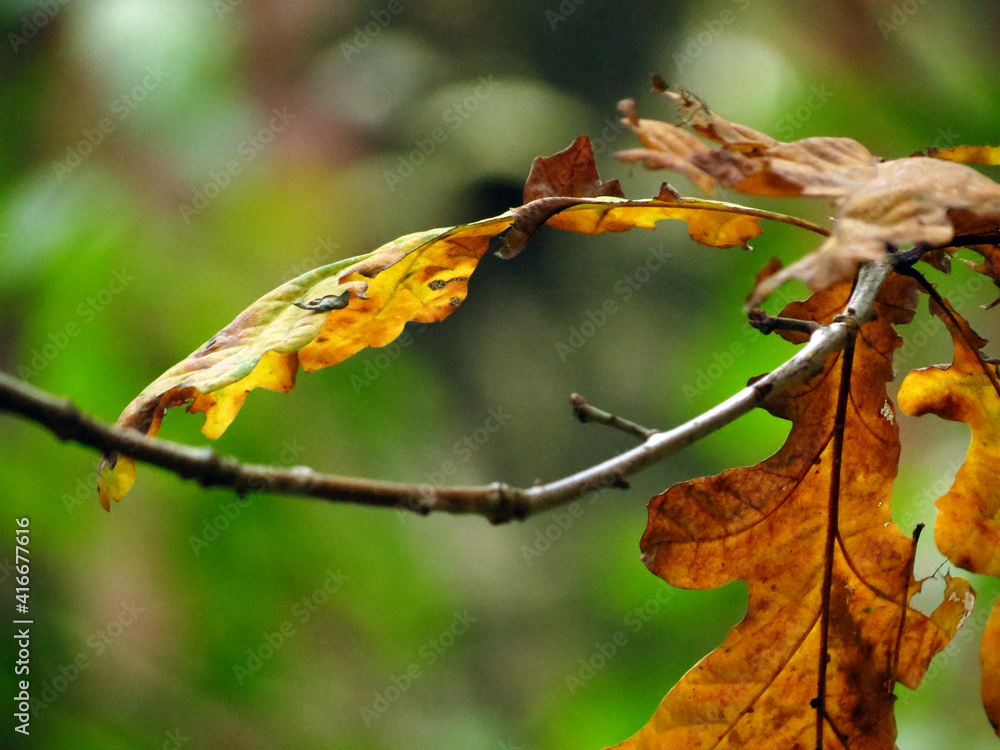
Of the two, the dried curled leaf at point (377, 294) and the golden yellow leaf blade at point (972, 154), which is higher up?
the golden yellow leaf blade at point (972, 154)

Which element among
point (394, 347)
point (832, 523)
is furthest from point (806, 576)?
point (394, 347)

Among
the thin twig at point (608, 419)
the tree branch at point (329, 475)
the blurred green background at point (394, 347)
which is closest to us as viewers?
the tree branch at point (329, 475)

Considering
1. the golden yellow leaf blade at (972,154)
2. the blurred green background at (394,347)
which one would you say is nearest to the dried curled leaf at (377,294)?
the golden yellow leaf blade at (972,154)

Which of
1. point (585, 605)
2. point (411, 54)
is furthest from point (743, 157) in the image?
point (411, 54)

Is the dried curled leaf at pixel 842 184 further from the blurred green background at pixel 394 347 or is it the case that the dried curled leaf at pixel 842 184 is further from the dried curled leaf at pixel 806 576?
the blurred green background at pixel 394 347

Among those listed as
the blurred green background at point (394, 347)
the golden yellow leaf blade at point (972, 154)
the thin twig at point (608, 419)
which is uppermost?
the golden yellow leaf blade at point (972, 154)

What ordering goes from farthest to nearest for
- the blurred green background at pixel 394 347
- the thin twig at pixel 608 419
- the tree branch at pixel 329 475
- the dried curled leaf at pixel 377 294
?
the blurred green background at pixel 394 347, the dried curled leaf at pixel 377 294, the thin twig at pixel 608 419, the tree branch at pixel 329 475

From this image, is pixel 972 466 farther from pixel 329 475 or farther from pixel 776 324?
pixel 329 475
